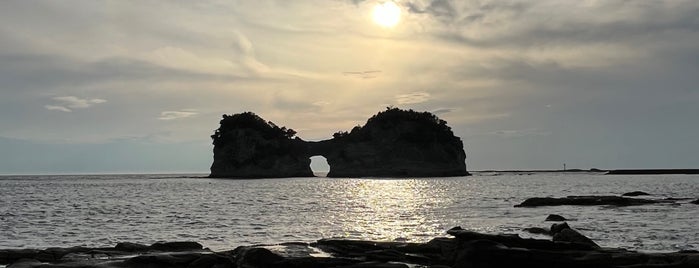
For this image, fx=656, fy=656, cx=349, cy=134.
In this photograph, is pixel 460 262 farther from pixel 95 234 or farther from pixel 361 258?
pixel 95 234

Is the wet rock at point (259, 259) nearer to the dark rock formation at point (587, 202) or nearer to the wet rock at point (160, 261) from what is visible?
the wet rock at point (160, 261)

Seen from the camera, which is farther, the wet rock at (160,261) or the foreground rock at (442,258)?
the wet rock at (160,261)

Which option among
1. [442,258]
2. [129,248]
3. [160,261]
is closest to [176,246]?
[129,248]

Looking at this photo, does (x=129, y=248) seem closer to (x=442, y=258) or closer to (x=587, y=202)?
(x=442, y=258)

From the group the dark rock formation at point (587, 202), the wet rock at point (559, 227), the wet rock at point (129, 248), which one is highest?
the dark rock formation at point (587, 202)

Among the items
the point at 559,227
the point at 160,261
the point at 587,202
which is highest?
the point at 587,202

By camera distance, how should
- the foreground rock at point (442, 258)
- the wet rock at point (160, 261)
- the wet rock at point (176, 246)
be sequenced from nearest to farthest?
the foreground rock at point (442, 258), the wet rock at point (160, 261), the wet rock at point (176, 246)

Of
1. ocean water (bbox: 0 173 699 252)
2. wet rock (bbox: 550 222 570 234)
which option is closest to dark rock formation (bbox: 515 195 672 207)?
ocean water (bbox: 0 173 699 252)

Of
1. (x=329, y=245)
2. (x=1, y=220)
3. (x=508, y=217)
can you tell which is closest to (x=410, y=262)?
(x=329, y=245)

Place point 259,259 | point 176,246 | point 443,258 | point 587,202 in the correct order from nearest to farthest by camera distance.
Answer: point 259,259
point 443,258
point 176,246
point 587,202

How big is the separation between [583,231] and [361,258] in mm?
19781

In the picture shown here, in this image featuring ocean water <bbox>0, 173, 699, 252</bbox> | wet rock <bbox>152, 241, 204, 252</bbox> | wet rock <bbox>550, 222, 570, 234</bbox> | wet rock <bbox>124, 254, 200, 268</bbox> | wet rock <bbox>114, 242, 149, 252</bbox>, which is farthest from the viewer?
ocean water <bbox>0, 173, 699, 252</bbox>

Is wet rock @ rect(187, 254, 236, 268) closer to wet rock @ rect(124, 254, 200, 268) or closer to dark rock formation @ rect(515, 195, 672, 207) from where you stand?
wet rock @ rect(124, 254, 200, 268)

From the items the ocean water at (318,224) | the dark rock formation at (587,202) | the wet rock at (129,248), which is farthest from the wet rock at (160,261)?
the dark rock formation at (587,202)
